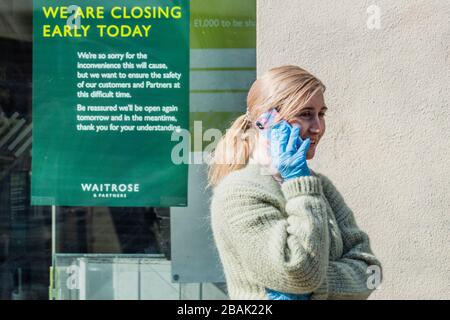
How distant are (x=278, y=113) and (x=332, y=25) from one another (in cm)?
154

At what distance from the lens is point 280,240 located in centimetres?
268

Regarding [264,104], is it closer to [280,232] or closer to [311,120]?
[311,120]

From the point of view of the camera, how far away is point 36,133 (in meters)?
4.43

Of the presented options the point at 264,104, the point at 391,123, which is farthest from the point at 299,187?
the point at 391,123

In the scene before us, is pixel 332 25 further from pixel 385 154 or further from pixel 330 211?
pixel 330 211

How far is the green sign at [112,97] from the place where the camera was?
4.37 metres

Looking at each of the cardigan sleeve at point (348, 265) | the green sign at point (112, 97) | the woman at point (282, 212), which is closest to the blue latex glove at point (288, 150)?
the woman at point (282, 212)

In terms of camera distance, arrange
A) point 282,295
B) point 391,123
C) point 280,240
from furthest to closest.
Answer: point 391,123 < point 282,295 < point 280,240

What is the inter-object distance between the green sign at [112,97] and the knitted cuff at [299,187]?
64.4 inches

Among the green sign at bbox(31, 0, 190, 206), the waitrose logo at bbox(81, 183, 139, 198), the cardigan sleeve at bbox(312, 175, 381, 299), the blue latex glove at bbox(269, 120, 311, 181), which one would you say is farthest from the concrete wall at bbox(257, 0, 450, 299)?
the blue latex glove at bbox(269, 120, 311, 181)

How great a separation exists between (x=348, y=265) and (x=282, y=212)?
34 centimetres

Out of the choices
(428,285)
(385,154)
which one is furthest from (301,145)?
(428,285)

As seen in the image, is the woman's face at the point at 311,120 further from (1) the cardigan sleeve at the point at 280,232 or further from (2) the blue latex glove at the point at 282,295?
(2) the blue latex glove at the point at 282,295

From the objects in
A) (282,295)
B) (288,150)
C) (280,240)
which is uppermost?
(288,150)
